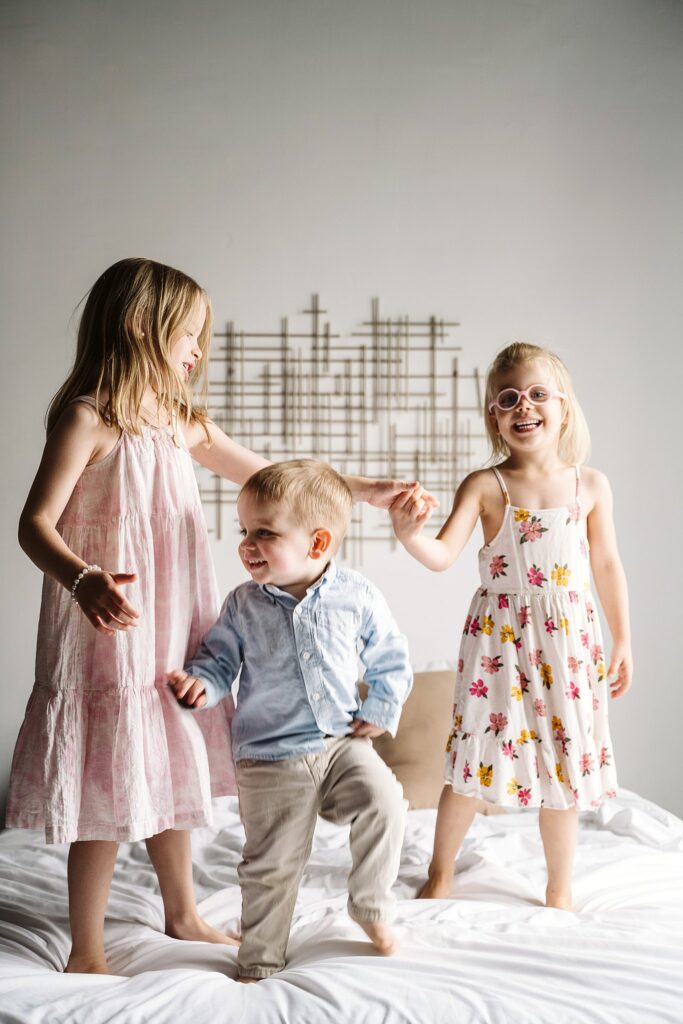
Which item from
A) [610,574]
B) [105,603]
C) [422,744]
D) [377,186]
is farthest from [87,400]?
[377,186]

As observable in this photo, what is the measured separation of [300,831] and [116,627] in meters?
0.43

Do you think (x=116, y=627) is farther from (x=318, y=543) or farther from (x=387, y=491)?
(x=387, y=491)

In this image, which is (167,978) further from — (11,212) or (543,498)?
(11,212)

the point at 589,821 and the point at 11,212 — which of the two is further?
the point at 11,212

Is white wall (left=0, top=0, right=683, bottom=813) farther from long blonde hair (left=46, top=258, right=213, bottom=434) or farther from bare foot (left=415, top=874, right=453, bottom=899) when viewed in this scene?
long blonde hair (left=46, top=258, right=213, bottom=434)

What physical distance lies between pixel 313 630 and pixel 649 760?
6.45ft

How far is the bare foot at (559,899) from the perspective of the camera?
1700 millimetres

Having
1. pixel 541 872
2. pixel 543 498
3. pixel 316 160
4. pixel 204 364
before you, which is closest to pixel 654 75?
pixel 316 160

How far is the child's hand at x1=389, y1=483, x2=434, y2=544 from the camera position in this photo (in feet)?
5.11

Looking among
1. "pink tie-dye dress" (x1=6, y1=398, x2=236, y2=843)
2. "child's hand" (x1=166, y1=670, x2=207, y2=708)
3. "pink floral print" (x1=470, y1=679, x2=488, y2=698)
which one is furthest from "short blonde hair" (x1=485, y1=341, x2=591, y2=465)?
"child's hand" (x1=166, y1=670, x2=207, y2=708)

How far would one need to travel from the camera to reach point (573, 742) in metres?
1.73

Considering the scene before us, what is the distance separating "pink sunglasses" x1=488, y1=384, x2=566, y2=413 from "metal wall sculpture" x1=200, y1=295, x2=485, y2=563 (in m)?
1.14

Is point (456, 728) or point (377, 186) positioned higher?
point (377, 186)

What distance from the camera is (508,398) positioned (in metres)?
1.80
